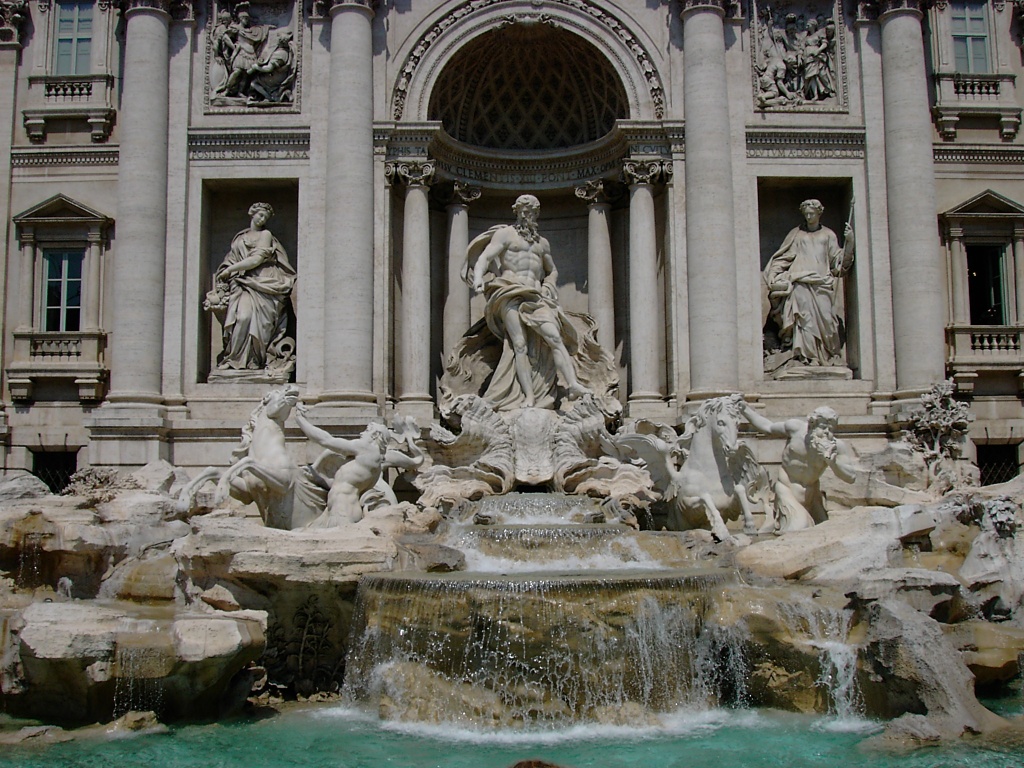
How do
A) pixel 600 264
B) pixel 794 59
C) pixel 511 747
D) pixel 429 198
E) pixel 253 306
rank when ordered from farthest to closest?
pixel 429 198, pixel 600 264, pixel 794 59, pixel 253 306, pixel 511 747

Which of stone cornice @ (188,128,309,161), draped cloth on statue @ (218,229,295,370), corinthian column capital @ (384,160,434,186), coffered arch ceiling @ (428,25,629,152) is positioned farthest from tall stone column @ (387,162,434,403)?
draped cloth on statue @ (218,229,295,370)

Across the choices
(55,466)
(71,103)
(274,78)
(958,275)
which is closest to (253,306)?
(274,78)

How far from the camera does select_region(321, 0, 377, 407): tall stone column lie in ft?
56.9

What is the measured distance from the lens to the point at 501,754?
9461 millimetres

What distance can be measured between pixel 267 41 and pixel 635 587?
519 inches

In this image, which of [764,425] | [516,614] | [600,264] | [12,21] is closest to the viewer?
[516,614]

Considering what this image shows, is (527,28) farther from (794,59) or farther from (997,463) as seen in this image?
(997,463)

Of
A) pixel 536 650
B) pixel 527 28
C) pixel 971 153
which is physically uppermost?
pixel 527 28

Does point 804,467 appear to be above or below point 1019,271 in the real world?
below

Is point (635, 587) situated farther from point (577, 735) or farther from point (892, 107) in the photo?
point (892, 107)

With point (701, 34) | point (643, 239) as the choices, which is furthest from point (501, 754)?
point (701, 34)

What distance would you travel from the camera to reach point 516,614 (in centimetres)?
1051

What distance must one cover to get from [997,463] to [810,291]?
15.4 ft

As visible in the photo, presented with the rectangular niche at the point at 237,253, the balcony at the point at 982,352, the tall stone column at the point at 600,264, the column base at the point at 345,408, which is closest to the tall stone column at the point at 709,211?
the tall stone column at the point at 600,264
